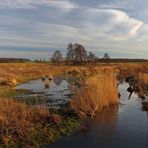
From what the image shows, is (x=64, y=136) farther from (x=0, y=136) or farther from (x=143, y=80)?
(x=143, y=80)

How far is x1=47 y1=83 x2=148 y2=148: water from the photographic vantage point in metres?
13.5

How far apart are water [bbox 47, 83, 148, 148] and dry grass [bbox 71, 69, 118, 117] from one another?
0.56 meters

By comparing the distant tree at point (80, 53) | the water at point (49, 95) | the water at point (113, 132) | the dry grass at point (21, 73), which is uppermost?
the distant tree at point (80, 53)

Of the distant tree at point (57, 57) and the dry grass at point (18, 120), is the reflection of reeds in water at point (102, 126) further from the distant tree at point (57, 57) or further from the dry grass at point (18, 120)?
the distant tree at point (57, 57)

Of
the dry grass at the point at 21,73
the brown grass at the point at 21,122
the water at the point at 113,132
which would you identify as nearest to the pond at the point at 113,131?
the water at the point at 113,132

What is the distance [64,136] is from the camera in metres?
14.3

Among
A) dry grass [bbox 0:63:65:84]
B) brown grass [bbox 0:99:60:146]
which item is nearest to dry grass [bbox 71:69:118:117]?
brown grass [bbox 0:99:60:146]

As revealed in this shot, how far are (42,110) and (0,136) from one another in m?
3.77

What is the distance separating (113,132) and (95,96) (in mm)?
3999

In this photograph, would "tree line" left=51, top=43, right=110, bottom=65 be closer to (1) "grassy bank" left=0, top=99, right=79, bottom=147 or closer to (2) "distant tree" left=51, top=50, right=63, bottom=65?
(2) "distant tree" left=51, top=50, right=63, bottom=65

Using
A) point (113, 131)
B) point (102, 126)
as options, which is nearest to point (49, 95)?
point (102, 126)

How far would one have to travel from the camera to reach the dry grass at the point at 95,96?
1786 cm

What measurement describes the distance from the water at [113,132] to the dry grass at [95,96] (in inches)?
22.1

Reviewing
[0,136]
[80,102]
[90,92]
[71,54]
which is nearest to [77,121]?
[80,102]
